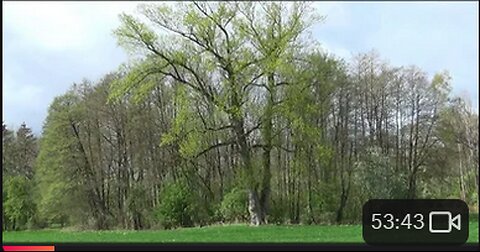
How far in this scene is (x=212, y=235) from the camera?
4836 millimetres

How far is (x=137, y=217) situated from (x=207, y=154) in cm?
71

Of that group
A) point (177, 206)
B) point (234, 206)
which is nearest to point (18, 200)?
point (177, 206)

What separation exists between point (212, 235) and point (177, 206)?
495 millimetres

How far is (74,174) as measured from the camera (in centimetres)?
497

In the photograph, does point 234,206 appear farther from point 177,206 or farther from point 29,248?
point 29,248

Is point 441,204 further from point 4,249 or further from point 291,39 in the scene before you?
point 4,249

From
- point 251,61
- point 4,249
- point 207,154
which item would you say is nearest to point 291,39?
point 251,61
